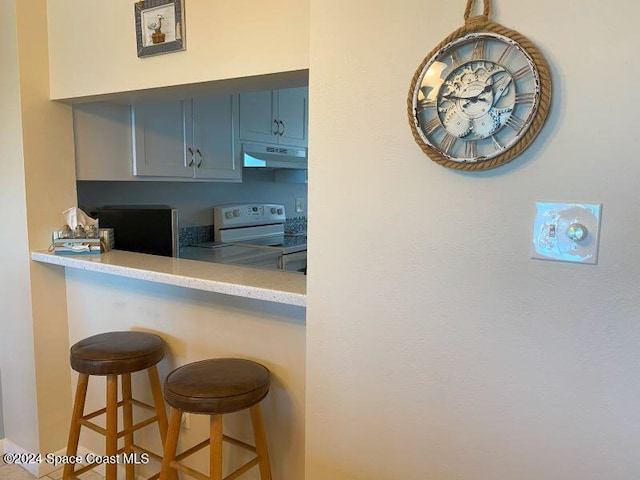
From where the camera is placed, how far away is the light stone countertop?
4.75 ft

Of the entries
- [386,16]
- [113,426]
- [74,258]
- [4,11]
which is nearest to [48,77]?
[4,11]

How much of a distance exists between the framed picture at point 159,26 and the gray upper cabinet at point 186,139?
29.3 inches

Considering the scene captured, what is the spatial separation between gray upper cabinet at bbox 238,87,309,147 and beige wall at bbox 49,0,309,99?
1277mm

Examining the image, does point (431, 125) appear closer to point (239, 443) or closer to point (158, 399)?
point (239, 443)

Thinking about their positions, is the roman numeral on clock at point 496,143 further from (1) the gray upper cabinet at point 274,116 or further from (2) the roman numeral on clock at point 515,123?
(1) the gray upper cabinet at point 274,116

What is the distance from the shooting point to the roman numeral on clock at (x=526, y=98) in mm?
950

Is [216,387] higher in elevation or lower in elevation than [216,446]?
higher

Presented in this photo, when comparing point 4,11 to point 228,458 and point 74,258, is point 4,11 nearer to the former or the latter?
point 74,258

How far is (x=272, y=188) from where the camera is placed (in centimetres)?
428

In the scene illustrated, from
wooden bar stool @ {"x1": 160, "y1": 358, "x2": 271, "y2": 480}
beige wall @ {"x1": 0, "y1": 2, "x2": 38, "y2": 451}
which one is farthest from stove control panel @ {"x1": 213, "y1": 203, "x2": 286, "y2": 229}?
wooden bar stool @ {"x1": 160, "y1": 358, "x2": 271, "y2": 480}

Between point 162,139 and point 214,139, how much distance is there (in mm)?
472

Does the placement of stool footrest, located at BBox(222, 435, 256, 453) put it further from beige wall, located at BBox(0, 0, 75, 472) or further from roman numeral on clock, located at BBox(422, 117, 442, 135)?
roman numeral on clock, located at BBox(422, 117, 442, 135)

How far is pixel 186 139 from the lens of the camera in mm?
2828

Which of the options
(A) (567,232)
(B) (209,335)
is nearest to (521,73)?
(A) (567,232)
